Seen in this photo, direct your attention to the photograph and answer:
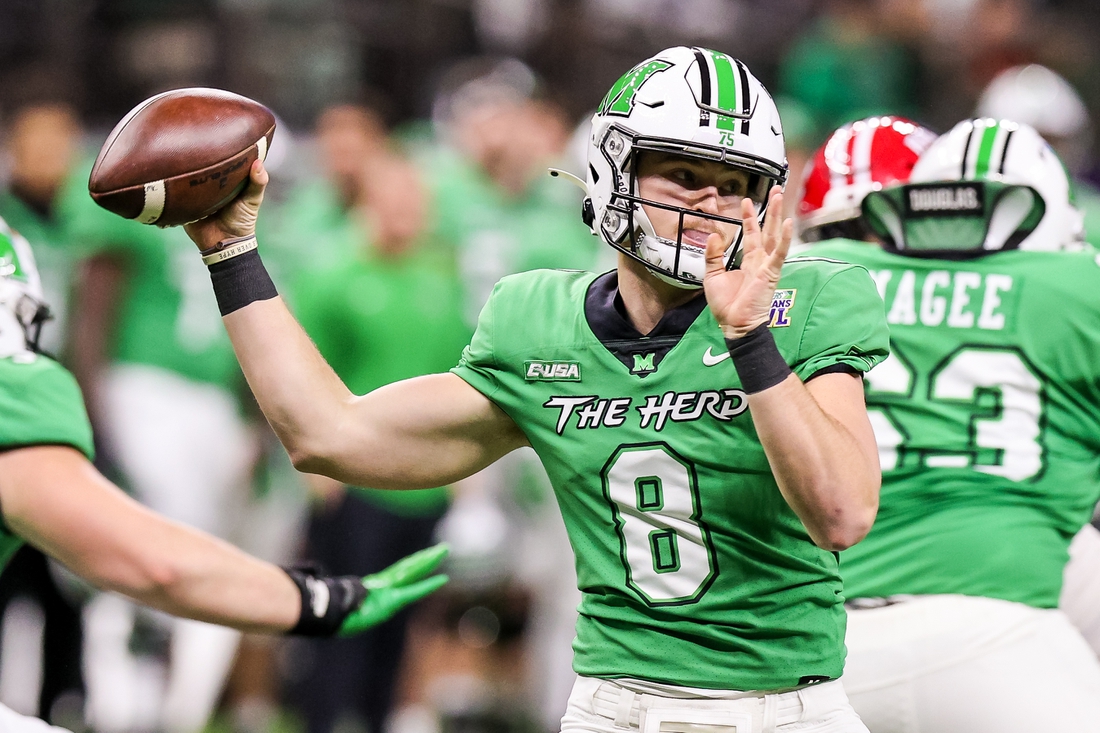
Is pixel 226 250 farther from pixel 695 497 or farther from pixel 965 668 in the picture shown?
pixel 965 668

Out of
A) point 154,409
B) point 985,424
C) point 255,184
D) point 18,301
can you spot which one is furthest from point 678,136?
point 154,409

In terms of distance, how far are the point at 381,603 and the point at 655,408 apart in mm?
1119

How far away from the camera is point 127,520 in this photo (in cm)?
331

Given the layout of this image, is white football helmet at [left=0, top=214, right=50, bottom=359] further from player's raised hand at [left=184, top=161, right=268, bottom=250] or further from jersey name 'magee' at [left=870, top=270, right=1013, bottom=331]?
jersey name 'magee' at [left=870, top=270, right=1013, bottom=331]

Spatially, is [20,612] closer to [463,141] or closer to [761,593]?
[761,593]

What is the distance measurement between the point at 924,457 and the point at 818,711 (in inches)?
41.0

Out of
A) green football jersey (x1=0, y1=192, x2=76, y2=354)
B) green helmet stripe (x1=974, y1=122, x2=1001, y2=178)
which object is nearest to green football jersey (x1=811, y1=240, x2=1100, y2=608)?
green helmet stripe (x1=974, y1=122, x2=1001, y2=178)

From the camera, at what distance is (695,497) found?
2883 millimetres

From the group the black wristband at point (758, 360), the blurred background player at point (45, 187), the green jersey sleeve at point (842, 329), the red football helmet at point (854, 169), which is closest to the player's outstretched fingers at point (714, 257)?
the black wristband at point (758, 360)

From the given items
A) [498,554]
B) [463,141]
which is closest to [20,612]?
[498,554]

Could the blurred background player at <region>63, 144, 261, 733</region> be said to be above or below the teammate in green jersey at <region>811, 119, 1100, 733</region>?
below

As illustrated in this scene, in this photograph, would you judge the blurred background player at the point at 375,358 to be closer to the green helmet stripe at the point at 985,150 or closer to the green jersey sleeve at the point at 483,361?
the green helmet stripe at the point at 985,150

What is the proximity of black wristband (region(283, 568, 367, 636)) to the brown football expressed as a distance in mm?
1027

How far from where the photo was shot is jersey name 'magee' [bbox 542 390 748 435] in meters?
2.87
